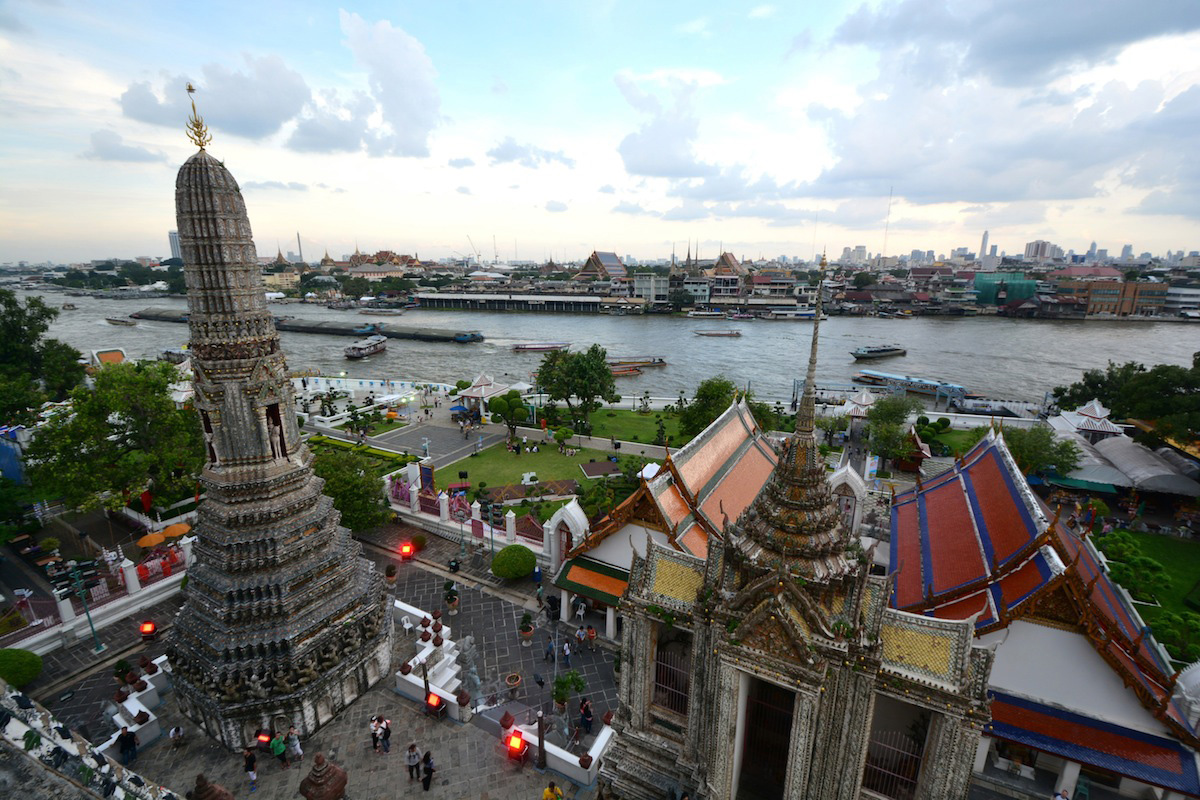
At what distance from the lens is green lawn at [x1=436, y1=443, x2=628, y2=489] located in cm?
3190

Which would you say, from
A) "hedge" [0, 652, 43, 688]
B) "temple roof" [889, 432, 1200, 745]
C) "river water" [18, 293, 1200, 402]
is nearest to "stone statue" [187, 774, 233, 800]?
"hedge" [0, 652, 43, 688]

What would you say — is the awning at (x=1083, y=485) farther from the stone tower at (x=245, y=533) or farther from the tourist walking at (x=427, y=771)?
the stone tower at (x=245, y=533)

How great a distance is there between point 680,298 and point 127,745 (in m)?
134

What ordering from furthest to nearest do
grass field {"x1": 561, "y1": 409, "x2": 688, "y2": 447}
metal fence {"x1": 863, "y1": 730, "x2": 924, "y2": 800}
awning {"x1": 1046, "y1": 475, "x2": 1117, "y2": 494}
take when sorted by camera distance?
1. grass field {"x1": 561, "y1": 409, "x2": 688, "y2": 447}
2. awning {"x1": 1046, "y1": 475, "x2": 1117, "y2": 494}
3. metal fence {"x1": 863, "y1": 730, "x2": 924, "y2": 800}

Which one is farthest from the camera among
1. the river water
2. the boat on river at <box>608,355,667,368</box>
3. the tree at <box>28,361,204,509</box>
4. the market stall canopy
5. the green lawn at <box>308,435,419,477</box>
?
the boat on river at <box>608,355,667,368</box>

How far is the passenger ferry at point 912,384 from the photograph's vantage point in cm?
5497

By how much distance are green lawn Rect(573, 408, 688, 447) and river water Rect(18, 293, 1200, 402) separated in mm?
13275

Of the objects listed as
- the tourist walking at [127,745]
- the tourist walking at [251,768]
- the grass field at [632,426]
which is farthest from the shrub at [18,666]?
the grass field at [632,426]

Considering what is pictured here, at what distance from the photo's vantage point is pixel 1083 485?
28469mm

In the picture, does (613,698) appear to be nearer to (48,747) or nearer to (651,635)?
(651,635)

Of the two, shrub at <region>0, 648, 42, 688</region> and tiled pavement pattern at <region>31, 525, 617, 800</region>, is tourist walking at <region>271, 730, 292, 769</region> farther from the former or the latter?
shrub at <region>0, 648, 42, 688</region>

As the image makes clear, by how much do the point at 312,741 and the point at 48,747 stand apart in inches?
339

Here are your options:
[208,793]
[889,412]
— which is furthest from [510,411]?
[208,793]

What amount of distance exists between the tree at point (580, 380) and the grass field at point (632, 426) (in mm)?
1898
